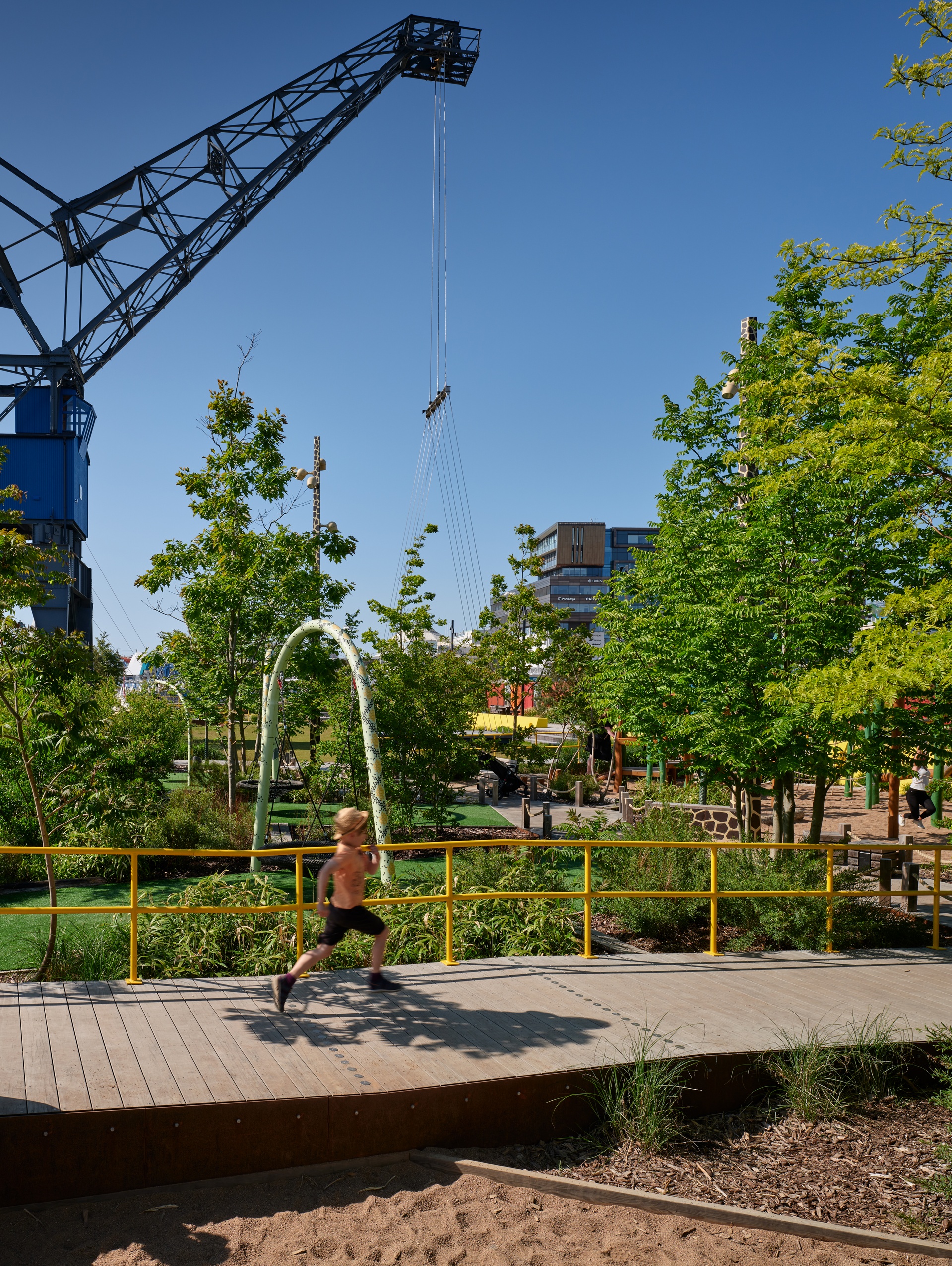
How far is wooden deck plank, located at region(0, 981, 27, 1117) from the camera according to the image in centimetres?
459

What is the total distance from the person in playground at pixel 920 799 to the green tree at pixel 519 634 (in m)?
10.1

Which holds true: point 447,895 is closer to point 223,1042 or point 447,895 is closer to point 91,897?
point 223,1042

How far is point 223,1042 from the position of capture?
5.67 meters

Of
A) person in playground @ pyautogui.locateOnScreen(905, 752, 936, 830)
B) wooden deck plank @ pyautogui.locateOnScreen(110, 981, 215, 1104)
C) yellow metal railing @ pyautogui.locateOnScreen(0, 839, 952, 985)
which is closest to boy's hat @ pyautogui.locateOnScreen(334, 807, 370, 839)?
yellow metal railing @ pyautogui.locateOnScreen(0, 839, 952, 985)

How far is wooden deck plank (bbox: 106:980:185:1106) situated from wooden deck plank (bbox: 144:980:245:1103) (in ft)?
0.14

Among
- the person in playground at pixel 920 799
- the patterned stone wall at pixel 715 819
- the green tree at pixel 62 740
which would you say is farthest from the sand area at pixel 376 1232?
the person in playground at pixel 920 799

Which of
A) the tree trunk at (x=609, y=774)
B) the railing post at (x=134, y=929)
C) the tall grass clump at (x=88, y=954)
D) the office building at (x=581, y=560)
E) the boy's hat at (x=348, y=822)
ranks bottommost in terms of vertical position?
the tree trunk at (x=609, y=774)

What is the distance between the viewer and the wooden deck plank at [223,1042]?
4.98 metres

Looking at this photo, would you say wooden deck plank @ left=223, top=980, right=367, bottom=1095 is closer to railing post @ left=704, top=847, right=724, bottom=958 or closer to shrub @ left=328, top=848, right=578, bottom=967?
shrub @ left=328, top=848, right=578, bottom=967

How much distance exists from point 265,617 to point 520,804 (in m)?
10.2

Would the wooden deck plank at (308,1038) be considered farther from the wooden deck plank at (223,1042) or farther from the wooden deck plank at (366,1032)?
the wooden deck plank at (223,1042)

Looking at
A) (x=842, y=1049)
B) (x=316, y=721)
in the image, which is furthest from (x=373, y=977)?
(x=316, y=721)

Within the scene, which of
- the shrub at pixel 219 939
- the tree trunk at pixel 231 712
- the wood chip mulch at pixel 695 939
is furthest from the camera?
the tree trunk at pixel 231 712

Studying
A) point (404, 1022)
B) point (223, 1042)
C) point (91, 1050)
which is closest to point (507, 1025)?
point (404, 1022)
